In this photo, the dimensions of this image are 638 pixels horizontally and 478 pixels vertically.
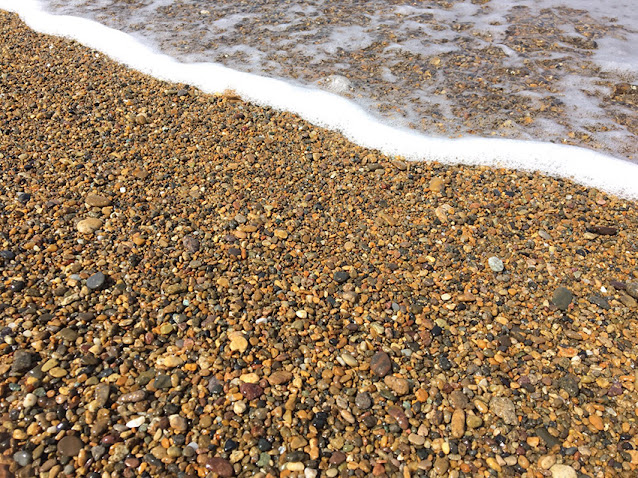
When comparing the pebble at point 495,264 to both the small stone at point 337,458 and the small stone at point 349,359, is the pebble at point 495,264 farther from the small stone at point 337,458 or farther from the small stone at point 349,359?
the small stone at point 337,458

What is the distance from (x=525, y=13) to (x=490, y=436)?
19.9 ft

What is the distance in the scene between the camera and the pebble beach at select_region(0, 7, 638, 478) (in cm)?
196

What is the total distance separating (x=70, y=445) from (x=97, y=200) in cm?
168

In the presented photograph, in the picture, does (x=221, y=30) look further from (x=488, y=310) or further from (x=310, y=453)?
(x=310, y=453)

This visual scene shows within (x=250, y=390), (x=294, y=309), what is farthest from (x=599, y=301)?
(x=250, y=390)

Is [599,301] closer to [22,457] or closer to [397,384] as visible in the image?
[397,384]

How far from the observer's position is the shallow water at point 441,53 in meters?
4.18

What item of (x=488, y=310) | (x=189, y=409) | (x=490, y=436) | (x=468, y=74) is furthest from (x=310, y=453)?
(x=468, y=74)

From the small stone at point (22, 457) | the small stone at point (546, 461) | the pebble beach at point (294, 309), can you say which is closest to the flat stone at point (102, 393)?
the pebble beach at point (294, 309)

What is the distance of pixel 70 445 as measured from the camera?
1866 mm

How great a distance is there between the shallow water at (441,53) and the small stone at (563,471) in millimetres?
2710

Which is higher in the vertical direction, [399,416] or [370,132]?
[370,132]

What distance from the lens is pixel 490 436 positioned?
203 cm

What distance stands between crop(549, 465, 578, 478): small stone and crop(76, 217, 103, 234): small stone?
108 inches
